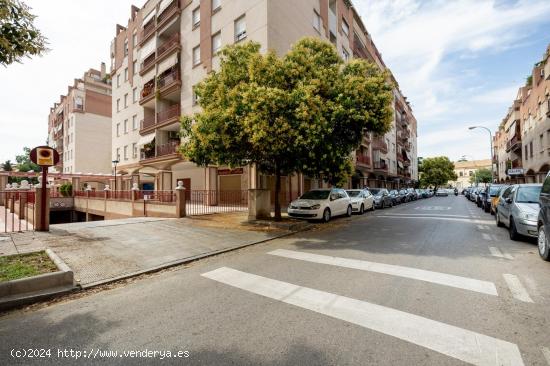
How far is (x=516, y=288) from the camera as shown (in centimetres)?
441

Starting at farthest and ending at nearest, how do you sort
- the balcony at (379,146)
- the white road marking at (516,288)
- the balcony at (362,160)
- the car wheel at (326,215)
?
1. the balcony at (379,146)
2. the balcony at (362,160)
3. the car wheel at (326,215)
4. the white road marking at (516,288)

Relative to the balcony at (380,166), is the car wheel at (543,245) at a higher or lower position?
lower

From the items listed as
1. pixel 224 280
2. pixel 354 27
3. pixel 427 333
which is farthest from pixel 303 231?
pixel 354 27

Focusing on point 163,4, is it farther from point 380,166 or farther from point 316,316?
point 380,166

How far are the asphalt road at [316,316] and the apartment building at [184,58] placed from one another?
32.7 feet

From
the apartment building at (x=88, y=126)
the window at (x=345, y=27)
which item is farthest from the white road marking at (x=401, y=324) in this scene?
the apartment building at (x=88, y=126)

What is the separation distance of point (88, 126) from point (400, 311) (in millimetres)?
54651

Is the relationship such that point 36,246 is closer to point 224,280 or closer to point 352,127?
point 224,280

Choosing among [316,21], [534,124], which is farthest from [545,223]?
[534,124]

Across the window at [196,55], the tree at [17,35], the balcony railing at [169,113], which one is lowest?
the tree at [17,35]

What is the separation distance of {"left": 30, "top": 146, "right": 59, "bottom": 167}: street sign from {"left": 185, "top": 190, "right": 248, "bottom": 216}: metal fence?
259 inches

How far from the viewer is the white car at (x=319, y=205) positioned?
1313cm

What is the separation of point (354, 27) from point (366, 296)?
35397mm

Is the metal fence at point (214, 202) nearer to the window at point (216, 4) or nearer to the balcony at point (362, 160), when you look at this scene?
the window at point (216, 4)
